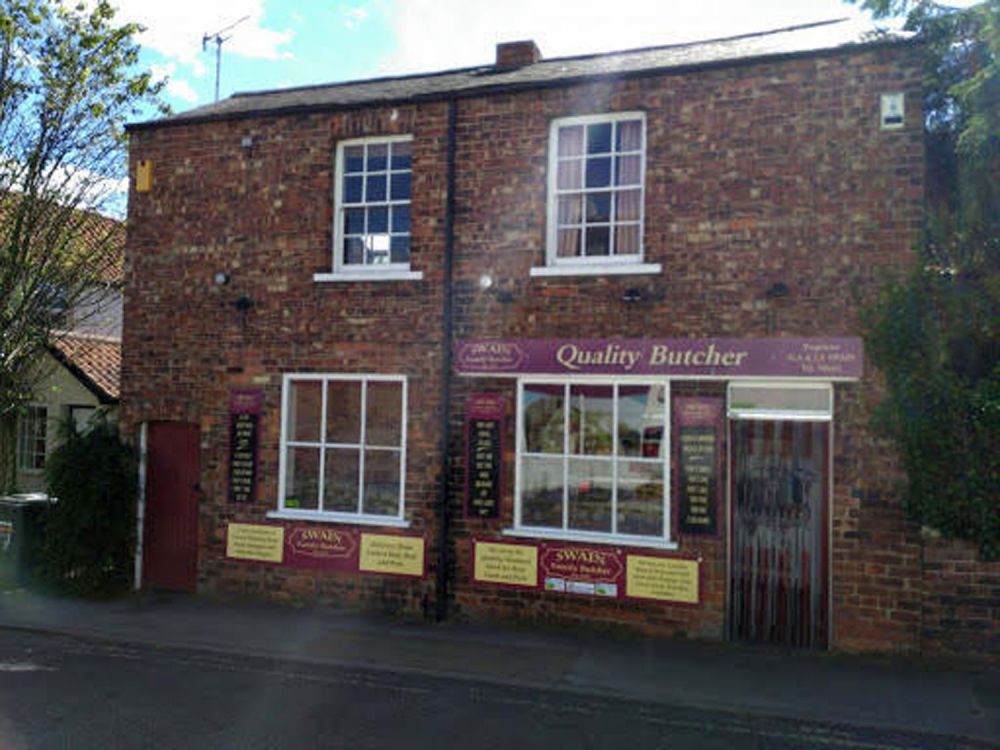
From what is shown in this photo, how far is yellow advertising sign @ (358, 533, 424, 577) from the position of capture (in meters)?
9.71

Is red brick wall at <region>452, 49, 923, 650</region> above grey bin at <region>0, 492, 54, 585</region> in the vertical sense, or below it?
above

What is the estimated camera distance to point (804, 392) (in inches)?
335

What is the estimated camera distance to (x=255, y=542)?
34.3 feet

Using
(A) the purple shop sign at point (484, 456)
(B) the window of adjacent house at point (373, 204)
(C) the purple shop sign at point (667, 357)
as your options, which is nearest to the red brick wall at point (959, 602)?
(C) the purple shop sign at point (667, 357)

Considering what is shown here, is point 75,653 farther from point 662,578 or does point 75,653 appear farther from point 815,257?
point 815,257

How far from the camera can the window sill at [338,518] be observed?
984 centimetres

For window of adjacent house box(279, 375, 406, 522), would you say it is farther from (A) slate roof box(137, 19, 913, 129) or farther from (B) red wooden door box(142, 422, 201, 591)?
(A) slate roof box(137, 19, 913, 129)

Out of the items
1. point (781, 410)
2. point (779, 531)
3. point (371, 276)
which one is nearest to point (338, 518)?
point (371, 276)

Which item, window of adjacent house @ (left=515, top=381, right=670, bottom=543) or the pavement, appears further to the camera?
window of adjacent house @ (left=515, top=381, right=670, bottom=543)

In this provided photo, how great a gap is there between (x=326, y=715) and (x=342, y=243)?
18.7 ft

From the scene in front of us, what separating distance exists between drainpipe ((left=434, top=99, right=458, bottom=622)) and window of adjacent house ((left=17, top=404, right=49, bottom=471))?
12782mm

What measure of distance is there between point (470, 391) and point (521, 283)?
132cm

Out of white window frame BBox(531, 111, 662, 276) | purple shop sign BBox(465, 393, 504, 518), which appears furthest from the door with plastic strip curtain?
purple shop sign BBox(465, 393, 504, 518)

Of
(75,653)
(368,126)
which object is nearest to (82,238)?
(368,126)
